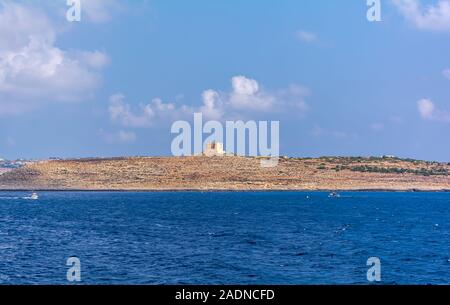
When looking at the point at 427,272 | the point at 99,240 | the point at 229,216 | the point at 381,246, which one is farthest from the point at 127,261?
the point at 229,216

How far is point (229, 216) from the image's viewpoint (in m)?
86.2

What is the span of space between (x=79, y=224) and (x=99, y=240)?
Result: 59.7 ft

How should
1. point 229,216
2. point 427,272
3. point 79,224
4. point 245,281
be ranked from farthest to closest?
point 229,216 → point 79,224 → point 427,272 → point 245,281

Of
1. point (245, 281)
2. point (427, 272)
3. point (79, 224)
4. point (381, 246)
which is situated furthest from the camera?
point (79, 224)

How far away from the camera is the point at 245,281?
32.8m

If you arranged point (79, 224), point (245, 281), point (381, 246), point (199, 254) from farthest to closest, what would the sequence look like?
point (79, 224) < point (381, 246) < point (199, 254) < point (245, 281)

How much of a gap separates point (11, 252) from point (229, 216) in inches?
1781

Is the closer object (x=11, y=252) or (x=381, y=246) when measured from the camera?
(x=11, y=252)

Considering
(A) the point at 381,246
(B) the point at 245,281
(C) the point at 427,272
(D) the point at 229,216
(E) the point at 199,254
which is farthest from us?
(D) the point at 229,216
